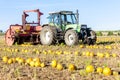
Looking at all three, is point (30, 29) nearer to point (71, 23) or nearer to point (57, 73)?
point (71, 23)

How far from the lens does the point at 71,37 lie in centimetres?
2025

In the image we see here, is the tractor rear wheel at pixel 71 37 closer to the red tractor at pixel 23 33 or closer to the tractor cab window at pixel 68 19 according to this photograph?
the tractor cab window at pixel 68 19

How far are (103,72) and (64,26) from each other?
1161 cm

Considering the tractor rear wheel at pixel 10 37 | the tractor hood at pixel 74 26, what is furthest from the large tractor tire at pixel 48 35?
the tractor rear wheel at pixel 10 37

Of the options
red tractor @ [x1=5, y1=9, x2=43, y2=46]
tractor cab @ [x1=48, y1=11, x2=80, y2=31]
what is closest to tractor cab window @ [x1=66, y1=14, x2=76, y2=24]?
tractor cab @ [x1=48, y1=11, x2=80, y2=31]

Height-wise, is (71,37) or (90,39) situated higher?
(71,37)

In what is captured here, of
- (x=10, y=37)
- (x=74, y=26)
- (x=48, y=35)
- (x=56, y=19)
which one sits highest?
(x=56, y=19)

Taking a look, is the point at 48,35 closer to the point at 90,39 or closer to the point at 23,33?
the point at 23,33

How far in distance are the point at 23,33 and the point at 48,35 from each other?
5.43 ft

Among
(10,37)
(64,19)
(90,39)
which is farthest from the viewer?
(10,37)

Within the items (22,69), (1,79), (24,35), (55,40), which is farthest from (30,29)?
(1,79)

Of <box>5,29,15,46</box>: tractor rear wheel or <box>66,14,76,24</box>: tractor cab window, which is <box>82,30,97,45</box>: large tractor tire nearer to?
<box>66,14,76,24</box>: tractor cab window

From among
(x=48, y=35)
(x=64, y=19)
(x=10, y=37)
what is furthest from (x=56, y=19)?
(x=10, y=37)

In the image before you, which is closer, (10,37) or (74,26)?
(74,26)
